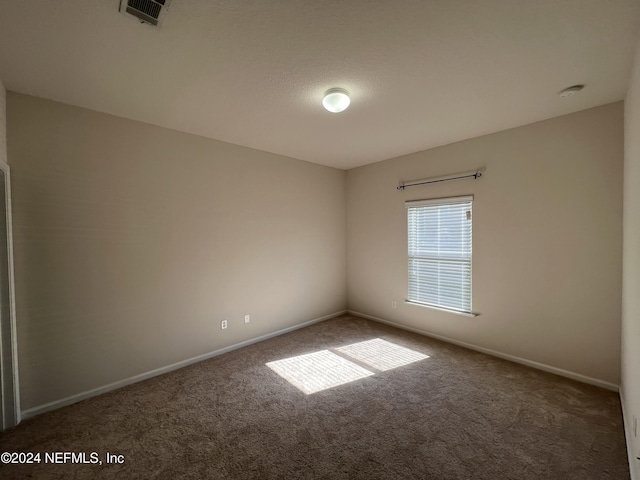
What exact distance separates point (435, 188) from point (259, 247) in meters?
2.56

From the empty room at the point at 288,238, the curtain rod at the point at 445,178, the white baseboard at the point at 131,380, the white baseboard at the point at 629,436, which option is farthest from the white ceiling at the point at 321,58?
the white baseboard at the point at 131,380

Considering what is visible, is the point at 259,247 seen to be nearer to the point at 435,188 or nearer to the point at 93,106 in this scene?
the point at 93,106

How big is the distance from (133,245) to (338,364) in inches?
100

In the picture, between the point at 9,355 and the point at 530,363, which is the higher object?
the point at 9,355

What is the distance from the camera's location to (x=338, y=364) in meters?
3.10

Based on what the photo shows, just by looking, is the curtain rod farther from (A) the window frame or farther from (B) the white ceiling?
(B) the white ceiling

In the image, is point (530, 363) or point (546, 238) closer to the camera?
point (546, 238)

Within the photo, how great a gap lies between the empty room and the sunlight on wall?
33 millimetres

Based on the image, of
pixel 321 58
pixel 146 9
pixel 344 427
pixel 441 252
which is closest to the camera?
pixel 146 9

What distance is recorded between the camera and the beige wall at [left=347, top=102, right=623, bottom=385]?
8.30ft

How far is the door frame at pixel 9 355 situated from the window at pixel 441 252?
4.18 m

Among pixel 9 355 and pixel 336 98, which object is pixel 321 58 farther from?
pixel 9 355

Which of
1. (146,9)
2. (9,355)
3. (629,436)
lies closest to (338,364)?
(629,436)

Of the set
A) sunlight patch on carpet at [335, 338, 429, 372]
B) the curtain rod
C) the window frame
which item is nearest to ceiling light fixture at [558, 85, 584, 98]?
the curtain rod
